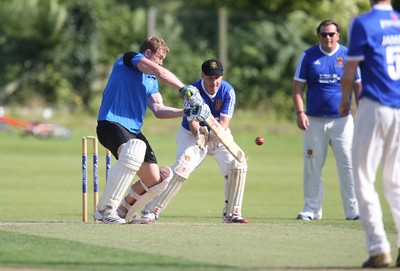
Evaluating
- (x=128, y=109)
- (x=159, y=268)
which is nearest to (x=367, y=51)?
(x=159, y=268)

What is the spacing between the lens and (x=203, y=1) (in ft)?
129

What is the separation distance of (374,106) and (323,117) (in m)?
4.74

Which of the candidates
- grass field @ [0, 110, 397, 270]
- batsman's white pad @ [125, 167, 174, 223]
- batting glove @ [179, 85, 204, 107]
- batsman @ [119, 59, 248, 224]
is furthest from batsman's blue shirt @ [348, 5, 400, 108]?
batsman @ [119, 59, 248, 224]

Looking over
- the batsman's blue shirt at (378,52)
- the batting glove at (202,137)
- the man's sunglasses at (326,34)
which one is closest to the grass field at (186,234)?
the batting glove at (202,137)

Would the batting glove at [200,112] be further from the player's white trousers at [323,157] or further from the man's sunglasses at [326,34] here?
the player's white trousers at [323,157]

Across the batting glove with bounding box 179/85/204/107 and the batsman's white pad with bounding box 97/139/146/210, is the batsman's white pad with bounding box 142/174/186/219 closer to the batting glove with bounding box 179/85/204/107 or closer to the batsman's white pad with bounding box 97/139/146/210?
the batsman's white pad with bounding box 97/139/146/210

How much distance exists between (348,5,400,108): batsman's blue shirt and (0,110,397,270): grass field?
4.24 feet

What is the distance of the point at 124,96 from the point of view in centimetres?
1016

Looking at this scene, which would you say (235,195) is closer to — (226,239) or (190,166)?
(190,166)

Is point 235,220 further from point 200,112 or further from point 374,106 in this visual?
Result: point 374,106

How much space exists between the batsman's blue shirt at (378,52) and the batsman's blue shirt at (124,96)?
3005mm

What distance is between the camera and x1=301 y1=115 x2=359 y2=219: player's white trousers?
12.4 m

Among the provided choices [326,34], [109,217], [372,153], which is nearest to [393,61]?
[372,153]

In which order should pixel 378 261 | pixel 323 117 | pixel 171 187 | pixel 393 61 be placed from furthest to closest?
pixel 323 117 → pixel 171 187 → pixel 393 61 → pixel 378 261
